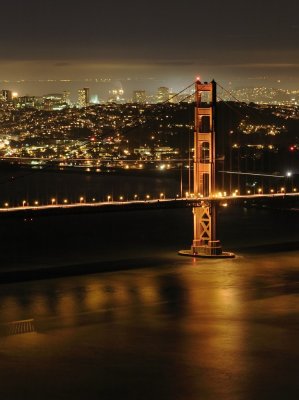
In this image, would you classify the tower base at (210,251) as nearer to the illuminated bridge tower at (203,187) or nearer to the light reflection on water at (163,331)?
the illuminated bridge tower at (203,187)

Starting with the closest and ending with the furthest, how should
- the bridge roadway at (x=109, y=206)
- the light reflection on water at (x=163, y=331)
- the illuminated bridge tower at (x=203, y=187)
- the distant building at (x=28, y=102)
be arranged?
the light reflection on water at (x=163, y=331) < the bridge roadway at (x=109, y=206) < the illuminated bridge tower at (x=203, y=187) < the distant building at (x=28, y=102)

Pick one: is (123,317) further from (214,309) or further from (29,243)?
(29,243)

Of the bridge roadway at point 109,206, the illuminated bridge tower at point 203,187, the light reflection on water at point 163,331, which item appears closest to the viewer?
the light reflection on water at point 163,331

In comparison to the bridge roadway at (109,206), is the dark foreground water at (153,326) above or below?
below

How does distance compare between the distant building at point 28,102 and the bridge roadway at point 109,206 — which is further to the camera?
the distant building at point 28,102

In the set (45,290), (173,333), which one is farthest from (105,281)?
(173,333)

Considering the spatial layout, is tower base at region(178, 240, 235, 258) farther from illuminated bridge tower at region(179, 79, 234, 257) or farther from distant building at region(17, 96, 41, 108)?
distant building at region(17, 96, 41, 108)

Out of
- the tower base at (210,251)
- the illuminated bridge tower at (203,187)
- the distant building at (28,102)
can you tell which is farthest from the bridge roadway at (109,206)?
the distant building at (28,102)

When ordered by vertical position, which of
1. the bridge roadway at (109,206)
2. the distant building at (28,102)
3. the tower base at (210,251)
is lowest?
the tower base at (210,251)
